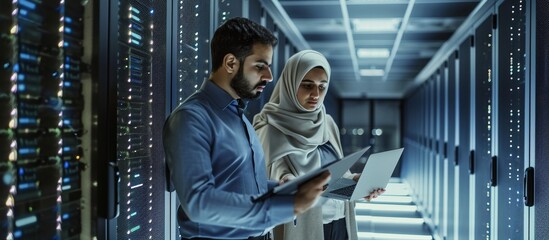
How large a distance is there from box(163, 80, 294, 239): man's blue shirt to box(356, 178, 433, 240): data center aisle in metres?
4.01

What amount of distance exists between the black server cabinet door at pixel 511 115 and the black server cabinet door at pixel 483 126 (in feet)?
0.67

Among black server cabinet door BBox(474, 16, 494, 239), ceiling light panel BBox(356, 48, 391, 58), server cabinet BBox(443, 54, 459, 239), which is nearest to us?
black server cabinet door BBox(474, 16, 494, 239)

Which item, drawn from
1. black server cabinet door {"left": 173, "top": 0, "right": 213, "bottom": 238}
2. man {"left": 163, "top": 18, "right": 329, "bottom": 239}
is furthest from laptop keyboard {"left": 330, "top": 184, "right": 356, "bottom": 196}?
black server cabinet door {"left": 173, "top": 0, "right": 213, "bottom": 238}

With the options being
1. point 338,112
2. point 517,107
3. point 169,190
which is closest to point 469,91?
point 517,107

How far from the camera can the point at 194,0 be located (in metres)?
2.07

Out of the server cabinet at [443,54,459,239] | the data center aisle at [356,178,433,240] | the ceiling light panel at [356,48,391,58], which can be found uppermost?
the ceiling light panel at [356,48,391,58]

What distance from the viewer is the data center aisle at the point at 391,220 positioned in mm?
5299

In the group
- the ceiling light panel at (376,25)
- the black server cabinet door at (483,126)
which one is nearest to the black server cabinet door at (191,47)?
Result: the black server cabinet door at (483,126)

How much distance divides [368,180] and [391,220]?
4.85 metres

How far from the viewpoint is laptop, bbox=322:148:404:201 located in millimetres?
1503

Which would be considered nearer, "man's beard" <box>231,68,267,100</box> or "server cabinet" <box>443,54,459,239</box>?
"man's beard" <box>231,68,267,100</box>

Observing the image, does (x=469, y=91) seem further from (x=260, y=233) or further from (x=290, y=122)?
(x=260, y=233)

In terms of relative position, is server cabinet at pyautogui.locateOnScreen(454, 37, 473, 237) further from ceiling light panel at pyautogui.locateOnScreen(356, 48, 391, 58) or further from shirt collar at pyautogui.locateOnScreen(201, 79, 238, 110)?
shirt collar at pyautogui.locateOnScreen(201, 79, 238, 110)

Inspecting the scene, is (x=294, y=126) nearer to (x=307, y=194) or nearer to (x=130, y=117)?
(x=130, y=117)
